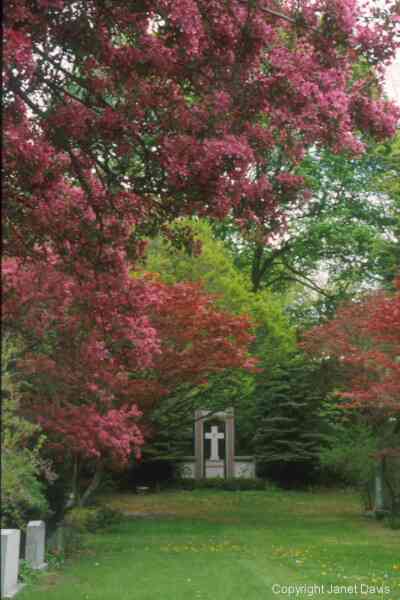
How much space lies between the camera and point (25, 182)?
790cm

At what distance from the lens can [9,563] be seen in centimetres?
1042

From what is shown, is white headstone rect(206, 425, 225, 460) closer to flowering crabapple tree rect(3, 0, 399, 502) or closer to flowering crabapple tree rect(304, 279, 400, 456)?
flowering crabapple tree rect(304, 279, 400, 456)

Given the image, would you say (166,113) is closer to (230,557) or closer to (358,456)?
(230,557)

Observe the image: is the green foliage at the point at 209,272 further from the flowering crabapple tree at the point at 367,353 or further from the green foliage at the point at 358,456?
the green foliage at the point at 358,456

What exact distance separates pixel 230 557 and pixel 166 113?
774 cm

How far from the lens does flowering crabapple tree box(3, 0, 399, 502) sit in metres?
7.45

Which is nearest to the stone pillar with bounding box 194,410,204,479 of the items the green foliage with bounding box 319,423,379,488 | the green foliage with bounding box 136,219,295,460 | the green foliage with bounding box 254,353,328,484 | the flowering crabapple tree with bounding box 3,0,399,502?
the green foliage with bounding box 254,353,328,484

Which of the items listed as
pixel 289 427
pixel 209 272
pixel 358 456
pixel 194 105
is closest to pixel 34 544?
pixel 194 105

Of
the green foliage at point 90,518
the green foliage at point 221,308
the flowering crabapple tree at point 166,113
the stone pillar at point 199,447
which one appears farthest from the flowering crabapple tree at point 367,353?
the stone pillar at point 199,447

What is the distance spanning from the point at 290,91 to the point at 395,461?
13.4 metres

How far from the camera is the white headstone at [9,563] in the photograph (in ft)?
33.6

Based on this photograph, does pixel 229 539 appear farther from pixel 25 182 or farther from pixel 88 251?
pixel 25 182

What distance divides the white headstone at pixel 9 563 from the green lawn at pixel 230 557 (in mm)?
209

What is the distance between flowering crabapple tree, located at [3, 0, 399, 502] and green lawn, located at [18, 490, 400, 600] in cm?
362
